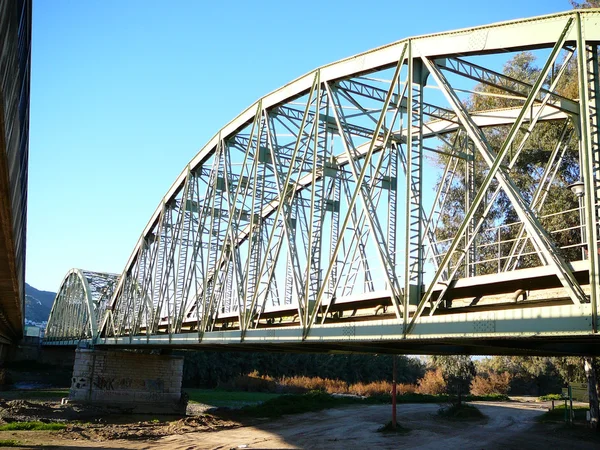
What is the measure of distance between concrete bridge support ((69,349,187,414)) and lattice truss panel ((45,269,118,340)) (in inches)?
197

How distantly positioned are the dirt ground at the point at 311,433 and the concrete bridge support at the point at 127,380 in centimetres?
1068

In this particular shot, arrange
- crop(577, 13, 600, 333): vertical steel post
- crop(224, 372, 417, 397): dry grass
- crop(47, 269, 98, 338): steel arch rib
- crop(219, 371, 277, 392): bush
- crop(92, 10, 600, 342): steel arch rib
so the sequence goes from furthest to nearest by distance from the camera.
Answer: crop(219, 371, 277, 392): bush
crop(224, 372, 417, 397): dry grass
crop(47, 269, 98, 338): steel arch rib
crop(92, 10, 600, 342): steel arch rib
crop(577, 13, 600, 333): vertical steel post

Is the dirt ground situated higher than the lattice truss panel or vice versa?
the lattice truss panel

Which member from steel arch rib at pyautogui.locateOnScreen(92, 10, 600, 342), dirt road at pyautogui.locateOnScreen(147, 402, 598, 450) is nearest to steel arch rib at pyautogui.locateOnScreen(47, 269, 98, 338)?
steel arch rib at pyautogui.locateOnScreen(92, 10, 600, 342)

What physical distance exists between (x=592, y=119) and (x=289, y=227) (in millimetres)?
11117

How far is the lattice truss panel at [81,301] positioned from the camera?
2400 inches

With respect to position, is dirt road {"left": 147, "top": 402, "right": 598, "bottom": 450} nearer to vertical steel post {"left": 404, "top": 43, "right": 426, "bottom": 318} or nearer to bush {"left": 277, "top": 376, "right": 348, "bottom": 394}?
vertical steel post {"left": 404, "top": 43, "right": 426, "bottom": 318}

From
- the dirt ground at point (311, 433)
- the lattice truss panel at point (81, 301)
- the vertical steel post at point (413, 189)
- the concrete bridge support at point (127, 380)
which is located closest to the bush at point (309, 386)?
the concrete bridge support at point (127, 380)

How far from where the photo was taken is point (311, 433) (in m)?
27.3

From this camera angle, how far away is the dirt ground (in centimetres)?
2420

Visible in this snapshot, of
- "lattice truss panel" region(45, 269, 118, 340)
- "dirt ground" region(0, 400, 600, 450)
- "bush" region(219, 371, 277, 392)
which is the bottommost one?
"bush" region(219, 371, 277, 392)

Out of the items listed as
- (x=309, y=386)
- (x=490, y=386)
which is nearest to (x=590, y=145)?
(x=490, y=386)

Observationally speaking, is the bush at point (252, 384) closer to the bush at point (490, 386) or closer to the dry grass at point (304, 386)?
the dry grass at point (304, 386)

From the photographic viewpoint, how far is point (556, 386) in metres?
61.5
